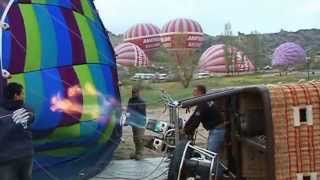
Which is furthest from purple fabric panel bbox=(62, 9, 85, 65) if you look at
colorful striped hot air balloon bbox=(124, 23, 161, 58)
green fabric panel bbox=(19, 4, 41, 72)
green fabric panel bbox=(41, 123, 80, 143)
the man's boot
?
colorful striped hot air balloon bbox=(124, 23, 161, 58)

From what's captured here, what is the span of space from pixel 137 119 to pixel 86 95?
6.73 ft

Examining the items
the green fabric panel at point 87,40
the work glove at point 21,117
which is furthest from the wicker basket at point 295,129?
the green fabric panel at point 87,40

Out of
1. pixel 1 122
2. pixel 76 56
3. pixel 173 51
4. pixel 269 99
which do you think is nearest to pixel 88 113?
pixel 76 56

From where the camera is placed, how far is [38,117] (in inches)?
267

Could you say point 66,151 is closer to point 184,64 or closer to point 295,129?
point 295,129

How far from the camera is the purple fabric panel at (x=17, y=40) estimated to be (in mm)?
6602

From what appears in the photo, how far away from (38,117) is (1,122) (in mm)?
1704

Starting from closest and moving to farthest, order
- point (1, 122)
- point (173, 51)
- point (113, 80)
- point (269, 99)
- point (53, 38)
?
point (269, 99) → point (1, 122) → point (53, 38) → point (113, 80) → point (173, 51)

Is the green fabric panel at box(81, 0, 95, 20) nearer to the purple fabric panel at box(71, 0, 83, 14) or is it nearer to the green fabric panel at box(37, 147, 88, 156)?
the purple fabric panel at box(71, 0, 83, 14)

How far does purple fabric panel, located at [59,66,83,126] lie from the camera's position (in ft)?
23.4

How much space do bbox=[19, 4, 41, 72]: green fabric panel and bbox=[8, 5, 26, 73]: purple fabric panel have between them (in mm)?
51

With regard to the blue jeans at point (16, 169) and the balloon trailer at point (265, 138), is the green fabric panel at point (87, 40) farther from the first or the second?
the blue jeans at point (16, 169)

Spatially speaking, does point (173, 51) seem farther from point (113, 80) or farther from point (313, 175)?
point (313, 175)

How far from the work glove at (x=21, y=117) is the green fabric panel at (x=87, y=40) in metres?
2.64
